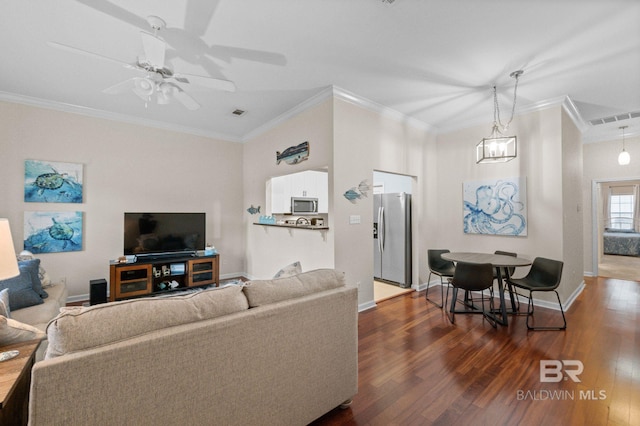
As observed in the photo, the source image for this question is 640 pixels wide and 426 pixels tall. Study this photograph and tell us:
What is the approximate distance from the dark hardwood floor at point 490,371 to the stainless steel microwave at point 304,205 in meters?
1.61

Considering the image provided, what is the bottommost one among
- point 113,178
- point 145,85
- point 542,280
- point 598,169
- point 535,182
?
point 542,280

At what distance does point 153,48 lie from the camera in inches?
84.0

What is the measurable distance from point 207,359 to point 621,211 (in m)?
12.6

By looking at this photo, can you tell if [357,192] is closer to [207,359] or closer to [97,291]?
[207,359]

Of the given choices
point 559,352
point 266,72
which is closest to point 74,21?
point 266,72

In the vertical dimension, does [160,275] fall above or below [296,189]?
below

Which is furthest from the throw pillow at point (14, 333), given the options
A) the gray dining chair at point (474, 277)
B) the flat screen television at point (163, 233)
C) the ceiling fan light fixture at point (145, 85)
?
the gray dining chair at point (474, 277)

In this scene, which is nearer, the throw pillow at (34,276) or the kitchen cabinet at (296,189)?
the throw pillow at (34,276)

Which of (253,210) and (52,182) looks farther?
(253,210)

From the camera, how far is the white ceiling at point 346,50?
2258 mm

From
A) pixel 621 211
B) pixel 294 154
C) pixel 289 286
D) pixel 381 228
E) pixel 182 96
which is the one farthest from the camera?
pixel 621 211

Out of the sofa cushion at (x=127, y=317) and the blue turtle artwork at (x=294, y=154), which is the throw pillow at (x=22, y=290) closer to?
the sofa cushion at (x=127, y=317)

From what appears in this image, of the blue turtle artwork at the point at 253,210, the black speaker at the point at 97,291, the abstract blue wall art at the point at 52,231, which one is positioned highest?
the blue turtle artwork at the point at 253,210

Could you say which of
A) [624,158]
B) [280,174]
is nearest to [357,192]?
[280,174]
